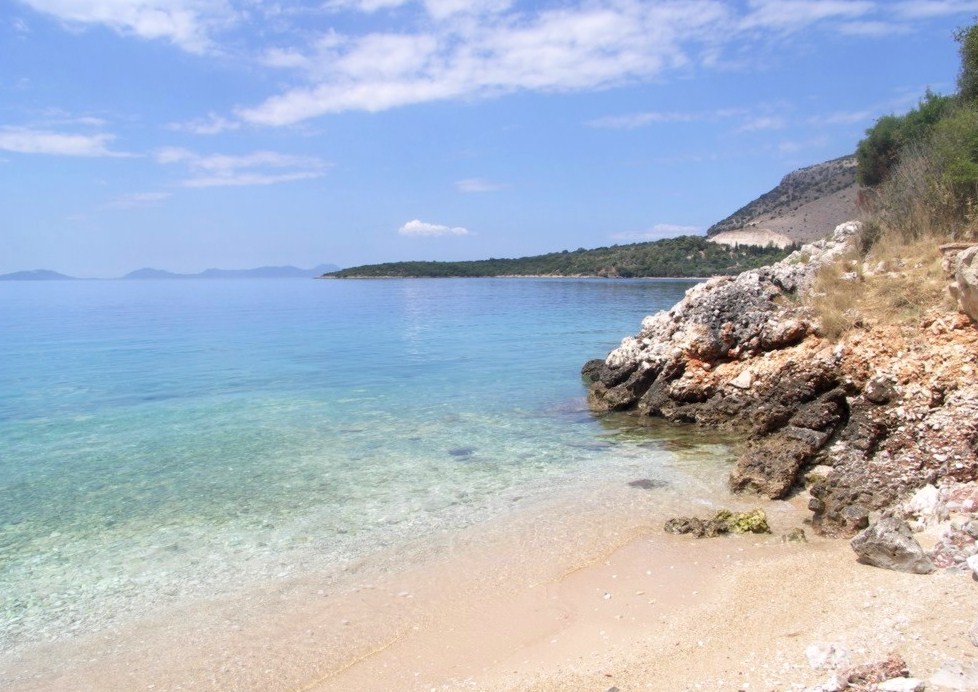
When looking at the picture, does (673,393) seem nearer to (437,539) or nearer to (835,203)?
(437,539)

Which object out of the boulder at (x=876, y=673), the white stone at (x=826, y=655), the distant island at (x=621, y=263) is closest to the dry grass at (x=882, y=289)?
the white stone at (x=826, y=655)

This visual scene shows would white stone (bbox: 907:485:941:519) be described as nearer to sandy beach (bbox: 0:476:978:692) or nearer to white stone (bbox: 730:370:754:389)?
sandy beach (bbox: 0:476:978:692)

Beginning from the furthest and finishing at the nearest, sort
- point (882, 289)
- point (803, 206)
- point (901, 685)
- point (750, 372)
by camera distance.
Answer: point (803, 206) → point (750, 372) → point (882, 289) → point (901, 685)

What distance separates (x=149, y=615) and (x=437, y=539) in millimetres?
3189

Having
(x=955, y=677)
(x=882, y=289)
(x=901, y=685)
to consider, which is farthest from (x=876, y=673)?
(x=882, y=289)

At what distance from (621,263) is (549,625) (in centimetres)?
12663

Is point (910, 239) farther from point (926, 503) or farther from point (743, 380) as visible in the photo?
point (926, 503)

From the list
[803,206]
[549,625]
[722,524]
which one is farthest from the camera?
[803,206]

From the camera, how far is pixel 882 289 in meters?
11.8

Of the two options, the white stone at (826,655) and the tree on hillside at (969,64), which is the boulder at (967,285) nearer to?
the white stone at (826,655)

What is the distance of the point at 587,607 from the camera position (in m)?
6.38

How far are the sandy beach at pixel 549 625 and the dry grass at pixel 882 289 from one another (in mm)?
5343

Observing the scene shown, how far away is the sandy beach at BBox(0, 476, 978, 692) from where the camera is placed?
5.04 meters

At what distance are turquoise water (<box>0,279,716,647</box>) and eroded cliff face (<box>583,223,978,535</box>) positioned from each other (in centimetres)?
214
